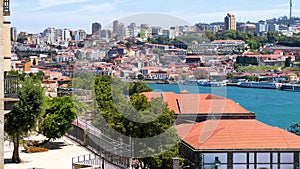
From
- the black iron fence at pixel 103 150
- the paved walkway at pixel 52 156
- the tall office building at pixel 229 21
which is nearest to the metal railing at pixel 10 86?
the black iron fence at pixel 103 150

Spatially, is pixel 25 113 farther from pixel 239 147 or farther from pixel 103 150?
pixel 239 147

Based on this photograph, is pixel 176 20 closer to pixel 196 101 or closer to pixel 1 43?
pixel 196 101

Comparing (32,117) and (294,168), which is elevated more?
(32,117)

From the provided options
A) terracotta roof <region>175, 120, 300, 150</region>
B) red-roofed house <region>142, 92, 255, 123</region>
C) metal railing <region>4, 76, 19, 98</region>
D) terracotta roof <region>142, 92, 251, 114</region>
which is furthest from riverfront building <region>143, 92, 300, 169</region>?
metal railing <region>4, 76, 19, 98</region>

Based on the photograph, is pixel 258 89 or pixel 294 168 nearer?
pixel 294 168

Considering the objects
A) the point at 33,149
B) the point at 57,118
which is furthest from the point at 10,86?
the point at 57,118

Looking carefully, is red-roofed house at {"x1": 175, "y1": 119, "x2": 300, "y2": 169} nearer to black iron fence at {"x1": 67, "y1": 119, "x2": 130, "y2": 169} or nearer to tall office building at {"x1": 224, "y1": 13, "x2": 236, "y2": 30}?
black iron fence at {"x1": 67, "y1": 119, "x2": 130, "y2": 169}

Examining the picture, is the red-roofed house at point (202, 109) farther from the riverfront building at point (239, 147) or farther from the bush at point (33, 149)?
the bush at point (33, 149)

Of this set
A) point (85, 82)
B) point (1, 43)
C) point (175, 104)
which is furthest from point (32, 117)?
point (85, 82)
